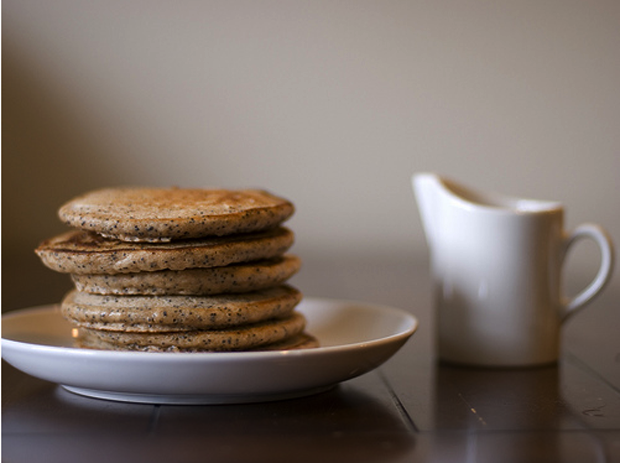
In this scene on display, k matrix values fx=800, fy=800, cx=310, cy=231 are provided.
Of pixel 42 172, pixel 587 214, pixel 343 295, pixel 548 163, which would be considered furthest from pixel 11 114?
pixel 587 214

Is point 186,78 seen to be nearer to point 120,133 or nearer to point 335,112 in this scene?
point 120,133

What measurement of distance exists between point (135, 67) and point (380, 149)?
989 millimetres

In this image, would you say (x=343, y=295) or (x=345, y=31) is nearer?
(x=343, y=295)

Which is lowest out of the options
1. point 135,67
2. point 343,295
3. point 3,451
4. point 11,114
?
point 343,295

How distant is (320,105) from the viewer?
3.09 m

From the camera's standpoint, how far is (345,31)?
3055 millimetres

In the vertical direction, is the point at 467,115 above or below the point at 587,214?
above

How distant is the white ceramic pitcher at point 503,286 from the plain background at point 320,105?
1945mm

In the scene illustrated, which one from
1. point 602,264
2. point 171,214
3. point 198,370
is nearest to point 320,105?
point 602,264

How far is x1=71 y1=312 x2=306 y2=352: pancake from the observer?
2.90 ft

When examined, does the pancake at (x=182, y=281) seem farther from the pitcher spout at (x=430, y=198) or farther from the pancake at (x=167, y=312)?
the pitcher spout at (x=430, y=198)

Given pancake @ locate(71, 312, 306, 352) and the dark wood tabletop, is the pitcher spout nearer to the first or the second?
the dark wood tabletop

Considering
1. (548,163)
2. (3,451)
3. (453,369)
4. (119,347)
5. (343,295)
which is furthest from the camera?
(548,163)

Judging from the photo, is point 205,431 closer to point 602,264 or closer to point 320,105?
point 602,264
